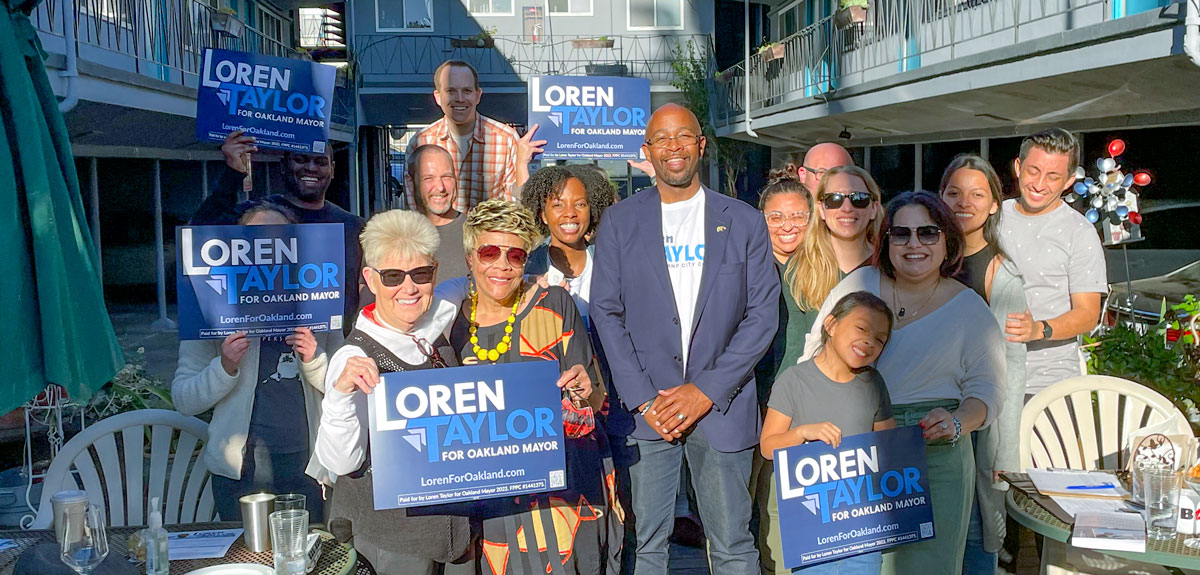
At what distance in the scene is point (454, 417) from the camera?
2.91m

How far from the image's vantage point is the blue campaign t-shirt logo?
2854 mm

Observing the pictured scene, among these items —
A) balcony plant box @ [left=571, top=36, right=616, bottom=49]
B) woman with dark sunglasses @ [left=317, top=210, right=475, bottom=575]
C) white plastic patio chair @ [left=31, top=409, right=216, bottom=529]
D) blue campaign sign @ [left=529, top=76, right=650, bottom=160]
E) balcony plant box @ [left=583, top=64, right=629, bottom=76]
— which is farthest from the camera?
balcony plant box @ [left=583, top=64, right=629, bottom=76]

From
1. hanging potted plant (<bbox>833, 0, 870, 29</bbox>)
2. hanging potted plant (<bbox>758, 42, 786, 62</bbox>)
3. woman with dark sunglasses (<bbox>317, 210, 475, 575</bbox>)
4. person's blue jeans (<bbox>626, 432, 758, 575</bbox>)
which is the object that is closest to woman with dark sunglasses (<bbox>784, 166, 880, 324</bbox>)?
person's blue jeans (<bbox>626, 432, 758, 575</bbox>)

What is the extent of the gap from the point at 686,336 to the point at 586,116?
123 inches

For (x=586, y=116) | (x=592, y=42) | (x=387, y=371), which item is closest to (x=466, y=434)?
(x=387, y=371)

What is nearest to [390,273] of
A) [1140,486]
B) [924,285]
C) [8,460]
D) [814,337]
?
[814,337]

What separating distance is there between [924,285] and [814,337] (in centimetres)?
42

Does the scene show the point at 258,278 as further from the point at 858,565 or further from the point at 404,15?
the point at 404,15

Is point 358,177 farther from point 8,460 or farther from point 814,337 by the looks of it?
point 814,337

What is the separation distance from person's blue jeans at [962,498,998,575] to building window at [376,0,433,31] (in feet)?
68.9

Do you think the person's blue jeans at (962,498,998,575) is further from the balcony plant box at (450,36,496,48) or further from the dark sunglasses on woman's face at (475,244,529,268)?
the balcony plant box at (450,36,496,48)

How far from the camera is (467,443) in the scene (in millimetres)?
2926

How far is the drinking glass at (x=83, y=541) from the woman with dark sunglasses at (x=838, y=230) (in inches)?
98.2

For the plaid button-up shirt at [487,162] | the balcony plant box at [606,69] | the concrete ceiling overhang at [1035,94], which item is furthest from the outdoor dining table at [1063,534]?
the balcony plant box at [606,69]
